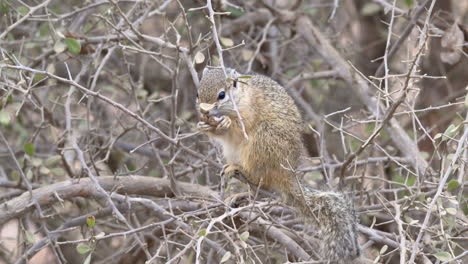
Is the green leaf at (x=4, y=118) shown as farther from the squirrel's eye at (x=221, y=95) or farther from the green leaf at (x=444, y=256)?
the green leaf at (x=444, y=256)

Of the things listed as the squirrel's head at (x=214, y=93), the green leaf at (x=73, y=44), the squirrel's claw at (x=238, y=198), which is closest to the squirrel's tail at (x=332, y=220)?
the squirrel's claw at (x=238, y=198)

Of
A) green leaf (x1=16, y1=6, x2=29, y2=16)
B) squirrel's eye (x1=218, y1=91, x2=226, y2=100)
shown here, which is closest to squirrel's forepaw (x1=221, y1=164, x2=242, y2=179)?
squirrel's eye (x1=218, y1=91, x2=226, y2=100)

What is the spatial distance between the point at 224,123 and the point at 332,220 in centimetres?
69

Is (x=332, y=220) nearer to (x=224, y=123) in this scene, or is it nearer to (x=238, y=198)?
(x=238, y=198)

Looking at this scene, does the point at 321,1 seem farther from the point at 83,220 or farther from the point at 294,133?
the point at 83,220

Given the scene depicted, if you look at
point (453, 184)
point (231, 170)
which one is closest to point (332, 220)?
point (453, 184)

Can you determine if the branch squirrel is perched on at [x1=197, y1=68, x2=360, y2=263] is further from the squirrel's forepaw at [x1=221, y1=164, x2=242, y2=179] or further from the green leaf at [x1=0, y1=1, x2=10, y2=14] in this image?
the green leaf at [x1=0, y1=1, x2=10, y2=14]

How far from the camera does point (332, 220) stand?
296 centimetres

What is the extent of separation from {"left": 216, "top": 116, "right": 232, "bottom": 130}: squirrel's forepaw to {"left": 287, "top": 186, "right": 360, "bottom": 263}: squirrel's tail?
1.46 feet

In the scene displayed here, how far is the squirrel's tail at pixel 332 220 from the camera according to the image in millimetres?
2836

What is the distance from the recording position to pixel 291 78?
167 inches

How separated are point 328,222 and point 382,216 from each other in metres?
0.54

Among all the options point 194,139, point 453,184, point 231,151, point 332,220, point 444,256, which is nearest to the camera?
point 444,256

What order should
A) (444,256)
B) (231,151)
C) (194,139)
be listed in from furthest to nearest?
(194,139) → (231,151) → (444,256)
